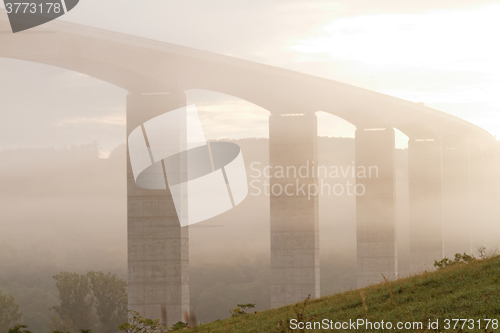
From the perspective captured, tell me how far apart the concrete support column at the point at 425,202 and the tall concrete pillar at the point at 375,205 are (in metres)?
12.5

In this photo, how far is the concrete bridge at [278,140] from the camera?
35.2 metres

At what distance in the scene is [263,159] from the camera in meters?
107

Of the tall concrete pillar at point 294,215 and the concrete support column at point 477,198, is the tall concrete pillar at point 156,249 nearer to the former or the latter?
the tall concrete pillar at point 294,215

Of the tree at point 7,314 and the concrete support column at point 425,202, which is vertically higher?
the concrete support column at point 425,202

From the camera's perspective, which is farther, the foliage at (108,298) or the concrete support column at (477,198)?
the foliage at (108,298)

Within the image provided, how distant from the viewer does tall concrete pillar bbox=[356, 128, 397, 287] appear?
51875 millimetres

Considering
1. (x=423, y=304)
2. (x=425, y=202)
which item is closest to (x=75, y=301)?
(x=425, y=202)

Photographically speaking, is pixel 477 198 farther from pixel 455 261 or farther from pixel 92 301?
pixel 455 261

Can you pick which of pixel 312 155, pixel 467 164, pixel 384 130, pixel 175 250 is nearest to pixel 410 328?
pixel 175 250

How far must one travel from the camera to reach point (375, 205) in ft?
172

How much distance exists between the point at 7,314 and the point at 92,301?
11.3 meters

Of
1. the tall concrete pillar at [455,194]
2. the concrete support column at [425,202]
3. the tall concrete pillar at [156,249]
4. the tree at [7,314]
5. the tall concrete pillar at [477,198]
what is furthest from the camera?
the tall concrete pillar at [477,198]

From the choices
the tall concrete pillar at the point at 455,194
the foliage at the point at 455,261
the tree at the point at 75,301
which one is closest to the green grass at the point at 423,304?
the foliage at the point at 455,261

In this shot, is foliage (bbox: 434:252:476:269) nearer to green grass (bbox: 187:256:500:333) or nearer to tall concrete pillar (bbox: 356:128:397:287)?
green grass (bbox: 187:256:500:333)
